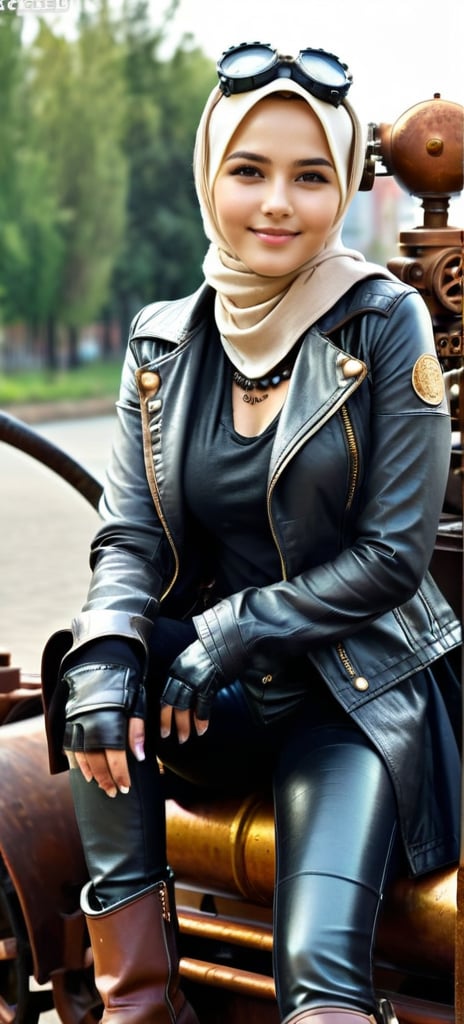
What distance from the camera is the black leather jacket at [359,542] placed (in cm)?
237

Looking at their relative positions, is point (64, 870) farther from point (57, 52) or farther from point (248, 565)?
point (57, 52)

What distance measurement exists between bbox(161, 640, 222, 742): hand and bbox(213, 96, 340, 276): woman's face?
2.04 ft

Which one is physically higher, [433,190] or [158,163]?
[433,190]

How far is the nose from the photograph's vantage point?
2.42m

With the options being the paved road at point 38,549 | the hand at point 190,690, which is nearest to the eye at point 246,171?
the hand at point 190,690

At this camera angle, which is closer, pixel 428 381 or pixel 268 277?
pixel 428 381

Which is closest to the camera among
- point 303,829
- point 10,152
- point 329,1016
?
point 329,1016

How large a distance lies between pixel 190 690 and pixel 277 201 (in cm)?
76

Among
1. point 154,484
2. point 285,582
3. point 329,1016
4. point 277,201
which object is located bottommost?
point 329,1016

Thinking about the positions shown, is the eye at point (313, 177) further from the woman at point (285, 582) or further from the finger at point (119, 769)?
the finger at point (119, 769)

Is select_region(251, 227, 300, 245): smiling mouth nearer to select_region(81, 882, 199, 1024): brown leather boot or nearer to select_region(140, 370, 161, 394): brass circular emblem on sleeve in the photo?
select_region(140, 370, 161, 394): brass circular emblem on sleeve

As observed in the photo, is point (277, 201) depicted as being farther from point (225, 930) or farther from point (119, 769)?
point (225, 930)

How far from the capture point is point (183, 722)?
2.39m

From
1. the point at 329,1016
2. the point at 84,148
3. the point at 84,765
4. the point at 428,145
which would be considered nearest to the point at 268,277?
the point at 428,145
